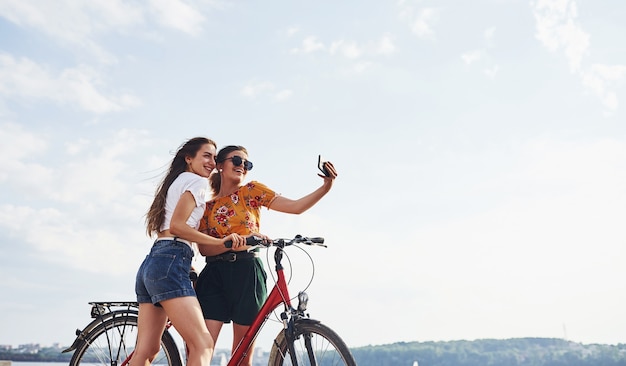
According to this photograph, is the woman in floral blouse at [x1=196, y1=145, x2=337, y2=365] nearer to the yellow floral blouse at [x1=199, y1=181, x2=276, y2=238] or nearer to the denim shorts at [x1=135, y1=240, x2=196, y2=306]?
the yellow floral blouse at [x1=199, y1=181, x2=276, y2=238]

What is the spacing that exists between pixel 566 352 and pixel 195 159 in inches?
4763

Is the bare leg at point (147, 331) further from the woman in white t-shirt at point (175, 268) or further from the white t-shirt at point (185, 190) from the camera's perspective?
the white t-shirt at point (185, 190)

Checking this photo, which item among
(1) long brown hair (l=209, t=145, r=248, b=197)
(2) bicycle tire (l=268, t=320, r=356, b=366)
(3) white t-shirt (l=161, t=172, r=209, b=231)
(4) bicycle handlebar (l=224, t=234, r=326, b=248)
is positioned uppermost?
(1) long brown hair (l=209, t=145, r=248, b=197)

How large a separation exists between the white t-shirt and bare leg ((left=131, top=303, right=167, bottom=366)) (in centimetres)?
52

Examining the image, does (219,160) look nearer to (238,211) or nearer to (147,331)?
(238,211)

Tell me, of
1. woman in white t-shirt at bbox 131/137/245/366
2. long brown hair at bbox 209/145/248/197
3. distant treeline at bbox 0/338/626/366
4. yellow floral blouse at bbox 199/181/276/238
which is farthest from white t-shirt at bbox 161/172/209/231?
distant treeline at bbox 0/338/626/366

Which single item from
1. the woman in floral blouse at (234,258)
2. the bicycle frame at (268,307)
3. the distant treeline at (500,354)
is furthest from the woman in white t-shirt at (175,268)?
the distant treeline at (500,354)

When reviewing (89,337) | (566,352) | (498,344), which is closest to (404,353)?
(498,344)

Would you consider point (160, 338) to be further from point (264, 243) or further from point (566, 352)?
point (566, 352)

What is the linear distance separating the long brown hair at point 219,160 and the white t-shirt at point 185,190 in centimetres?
58

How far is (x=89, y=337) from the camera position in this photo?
477cm

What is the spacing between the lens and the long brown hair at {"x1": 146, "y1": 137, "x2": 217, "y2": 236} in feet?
13.5

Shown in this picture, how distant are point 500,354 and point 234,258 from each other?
10950 centimetres

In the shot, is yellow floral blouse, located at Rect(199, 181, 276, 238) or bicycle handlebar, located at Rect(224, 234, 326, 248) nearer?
bicycle handlebar, located at Rect(224, 234, 326, 248)
